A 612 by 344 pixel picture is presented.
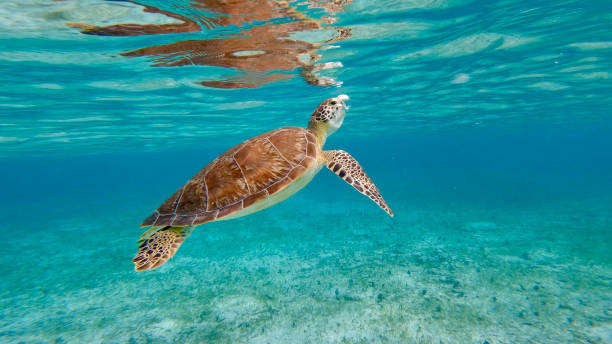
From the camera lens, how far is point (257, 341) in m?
5.46

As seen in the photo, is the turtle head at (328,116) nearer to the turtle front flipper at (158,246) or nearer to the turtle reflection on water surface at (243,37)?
the turtle reflection on water surface at (243,37)

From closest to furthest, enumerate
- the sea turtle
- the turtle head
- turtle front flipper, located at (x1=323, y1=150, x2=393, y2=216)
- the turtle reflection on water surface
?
the sea turtle
turtle front flipper, located at (x1=323, y1=150, x2=393, y2=216)
the turtle head
the turtle reflection on water surface

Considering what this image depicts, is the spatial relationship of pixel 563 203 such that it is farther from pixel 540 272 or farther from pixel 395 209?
pixel 540 272

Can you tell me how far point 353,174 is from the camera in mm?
4621

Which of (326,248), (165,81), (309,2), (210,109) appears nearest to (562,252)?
(326,248)

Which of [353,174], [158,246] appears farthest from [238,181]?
[353,174]

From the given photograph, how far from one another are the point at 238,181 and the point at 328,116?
2318 millimetres

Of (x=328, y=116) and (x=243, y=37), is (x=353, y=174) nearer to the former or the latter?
(x=328, y=116)

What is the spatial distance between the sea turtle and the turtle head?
2.62ft

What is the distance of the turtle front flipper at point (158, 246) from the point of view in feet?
12.0

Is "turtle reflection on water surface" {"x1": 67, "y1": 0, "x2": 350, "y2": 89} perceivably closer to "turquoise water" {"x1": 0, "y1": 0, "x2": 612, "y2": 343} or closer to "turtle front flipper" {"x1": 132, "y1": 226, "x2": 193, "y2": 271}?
"turquoise water" {"x1": 0, "y1": 0, "x2": 612, "y2": 343}

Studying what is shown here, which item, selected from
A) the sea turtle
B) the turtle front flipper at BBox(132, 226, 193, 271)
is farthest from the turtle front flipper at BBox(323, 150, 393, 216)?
the turtle front flipper at BBox(132, 226, 193, 271)

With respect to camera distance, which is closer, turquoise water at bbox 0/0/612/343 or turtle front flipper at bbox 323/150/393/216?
turtle front flipper at bbox 323/150/393/216

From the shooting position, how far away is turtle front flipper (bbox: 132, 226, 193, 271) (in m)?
3.64
